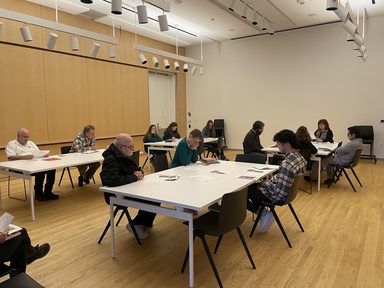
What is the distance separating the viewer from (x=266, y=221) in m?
3.51

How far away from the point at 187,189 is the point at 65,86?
19.3ft

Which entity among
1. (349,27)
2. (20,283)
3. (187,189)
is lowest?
(20,283)

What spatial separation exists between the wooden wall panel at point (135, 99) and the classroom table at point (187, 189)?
5.80 meters

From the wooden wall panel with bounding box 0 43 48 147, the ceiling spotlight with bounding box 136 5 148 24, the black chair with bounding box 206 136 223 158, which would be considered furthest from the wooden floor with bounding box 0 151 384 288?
the black chair with bounding box 206 136 223 158

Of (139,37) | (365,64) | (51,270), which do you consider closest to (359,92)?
(365,64)

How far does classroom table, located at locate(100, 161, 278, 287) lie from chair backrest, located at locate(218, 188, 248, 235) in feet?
0.48

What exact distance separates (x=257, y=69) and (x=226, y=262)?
815 cm

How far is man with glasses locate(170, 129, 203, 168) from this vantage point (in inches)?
154

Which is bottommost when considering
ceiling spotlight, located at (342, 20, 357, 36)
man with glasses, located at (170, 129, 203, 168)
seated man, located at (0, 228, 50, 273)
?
seated man, located at (0, 228, 50, 273)

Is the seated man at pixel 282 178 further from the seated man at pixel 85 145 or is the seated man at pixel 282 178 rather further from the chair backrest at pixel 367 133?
the chair backrest at pixel 367 133

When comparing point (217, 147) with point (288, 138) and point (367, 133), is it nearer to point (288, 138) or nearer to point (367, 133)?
point (367, 133)

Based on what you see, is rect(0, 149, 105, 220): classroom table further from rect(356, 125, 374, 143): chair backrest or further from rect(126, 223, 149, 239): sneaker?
rect(356, 125, 374, 143): chair backrest

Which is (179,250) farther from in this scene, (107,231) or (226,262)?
(107,231)

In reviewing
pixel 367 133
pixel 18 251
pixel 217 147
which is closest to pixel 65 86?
pixel 217 147
